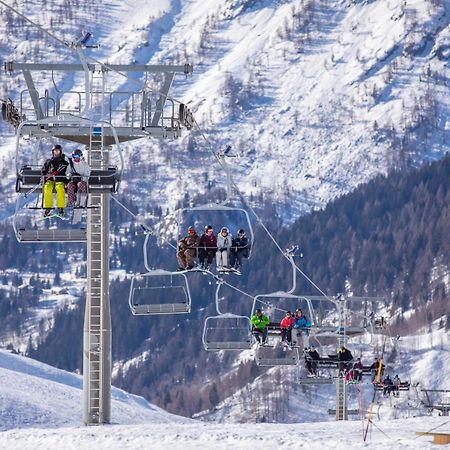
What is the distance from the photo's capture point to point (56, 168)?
37.2 m

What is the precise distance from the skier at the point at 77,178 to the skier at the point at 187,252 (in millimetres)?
6950

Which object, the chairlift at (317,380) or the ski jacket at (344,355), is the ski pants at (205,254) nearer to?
the ski jacket at (344,355)

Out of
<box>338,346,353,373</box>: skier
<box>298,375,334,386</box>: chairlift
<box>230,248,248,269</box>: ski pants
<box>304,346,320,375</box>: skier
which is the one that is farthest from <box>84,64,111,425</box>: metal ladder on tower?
<box>298,375,334,386</box>: chairlift

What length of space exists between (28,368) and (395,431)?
239ft

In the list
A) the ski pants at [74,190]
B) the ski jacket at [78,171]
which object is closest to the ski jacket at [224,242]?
the ski jacket at [78,171]

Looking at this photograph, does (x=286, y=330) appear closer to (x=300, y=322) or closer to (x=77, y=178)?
(x=300, y=322)

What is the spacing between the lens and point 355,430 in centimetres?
4122

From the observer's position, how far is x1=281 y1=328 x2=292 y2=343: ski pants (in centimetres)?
5475

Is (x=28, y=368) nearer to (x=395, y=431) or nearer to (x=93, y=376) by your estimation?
(x=93, y=376)

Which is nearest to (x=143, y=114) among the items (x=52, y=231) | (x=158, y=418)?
(x=52, y=231)

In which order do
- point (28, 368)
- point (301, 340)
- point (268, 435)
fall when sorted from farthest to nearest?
point (28, 368) → point (301, 340) → point (268, 435)

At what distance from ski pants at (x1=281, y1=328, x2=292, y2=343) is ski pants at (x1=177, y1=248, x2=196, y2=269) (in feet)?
37.7

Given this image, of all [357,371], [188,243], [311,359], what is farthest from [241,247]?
[357,371]

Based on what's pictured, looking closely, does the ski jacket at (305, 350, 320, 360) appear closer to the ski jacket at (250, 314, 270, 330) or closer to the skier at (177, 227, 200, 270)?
the ski jacket at (250, 314, 270, 330)
